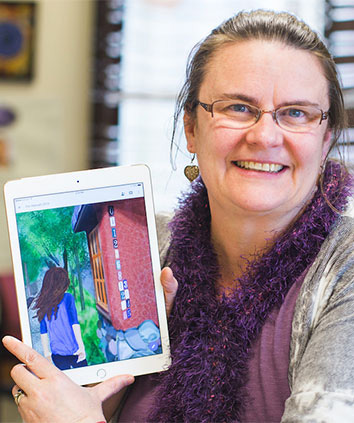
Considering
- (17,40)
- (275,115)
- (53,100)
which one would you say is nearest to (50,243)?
(275,115)

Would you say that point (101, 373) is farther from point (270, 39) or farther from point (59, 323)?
point (270, 39)

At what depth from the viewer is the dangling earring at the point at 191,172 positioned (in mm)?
1259

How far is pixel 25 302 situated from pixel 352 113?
77 centimetres

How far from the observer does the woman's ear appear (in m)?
1.23

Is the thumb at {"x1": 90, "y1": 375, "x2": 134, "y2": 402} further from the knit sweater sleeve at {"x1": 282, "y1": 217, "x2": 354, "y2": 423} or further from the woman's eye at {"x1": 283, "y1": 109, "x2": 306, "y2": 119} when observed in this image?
the woman's eye at {"x1": 283, "y1": 109, "x2": 306, "y2": 119}

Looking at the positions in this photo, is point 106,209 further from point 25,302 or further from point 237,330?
point 237,330

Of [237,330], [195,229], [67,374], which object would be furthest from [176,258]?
[67,374]

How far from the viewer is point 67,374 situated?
1.04 meters

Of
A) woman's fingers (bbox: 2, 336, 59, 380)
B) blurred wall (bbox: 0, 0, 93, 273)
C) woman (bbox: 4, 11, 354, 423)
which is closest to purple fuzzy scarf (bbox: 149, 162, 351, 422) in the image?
woman (bbox: 4, 11, 354, 423)

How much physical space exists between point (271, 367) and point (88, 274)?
36cm

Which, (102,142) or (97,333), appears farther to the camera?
(102,142)

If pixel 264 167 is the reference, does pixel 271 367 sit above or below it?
below

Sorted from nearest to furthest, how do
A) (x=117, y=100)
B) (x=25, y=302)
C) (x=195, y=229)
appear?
(x=25, y=302) < (x=195, y=229) < (x=117, y=100)

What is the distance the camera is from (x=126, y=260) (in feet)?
3.47
